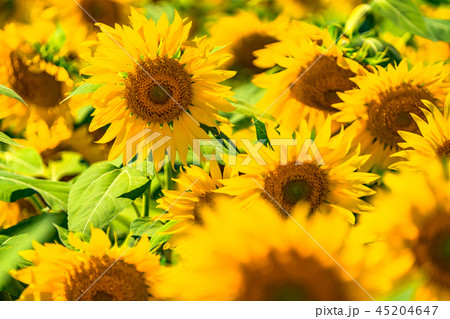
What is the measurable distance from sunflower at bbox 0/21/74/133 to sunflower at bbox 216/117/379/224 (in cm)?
23

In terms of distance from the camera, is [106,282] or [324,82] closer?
[106,282]

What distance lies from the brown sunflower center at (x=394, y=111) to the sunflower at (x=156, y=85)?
14 cm

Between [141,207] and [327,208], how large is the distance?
7.4 inches

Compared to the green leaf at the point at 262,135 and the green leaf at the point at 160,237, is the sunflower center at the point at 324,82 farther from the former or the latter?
the green leaf at the point at 160,237

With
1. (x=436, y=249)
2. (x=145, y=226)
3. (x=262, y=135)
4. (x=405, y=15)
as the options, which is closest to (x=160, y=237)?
(x=145, y=226)

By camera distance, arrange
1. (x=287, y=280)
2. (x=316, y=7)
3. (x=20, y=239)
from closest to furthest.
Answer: (x=287, y=280)
(x=20, y=239)
(x=316, y=7)

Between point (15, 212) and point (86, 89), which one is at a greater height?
point (86, 89)

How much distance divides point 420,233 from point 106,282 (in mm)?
260

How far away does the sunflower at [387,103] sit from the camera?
56 centimetres

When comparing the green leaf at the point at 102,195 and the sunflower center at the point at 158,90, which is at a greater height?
the sunflower center at the point at 158,90

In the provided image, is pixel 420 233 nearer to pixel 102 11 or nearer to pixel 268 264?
pixel 268 264

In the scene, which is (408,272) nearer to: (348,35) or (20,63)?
(348,35)

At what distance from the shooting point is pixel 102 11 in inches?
24.7

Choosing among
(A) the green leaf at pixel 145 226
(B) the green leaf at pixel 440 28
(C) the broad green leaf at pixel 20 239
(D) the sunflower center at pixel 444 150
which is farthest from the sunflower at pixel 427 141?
(C) the broad green leaf at pixel 20 239
